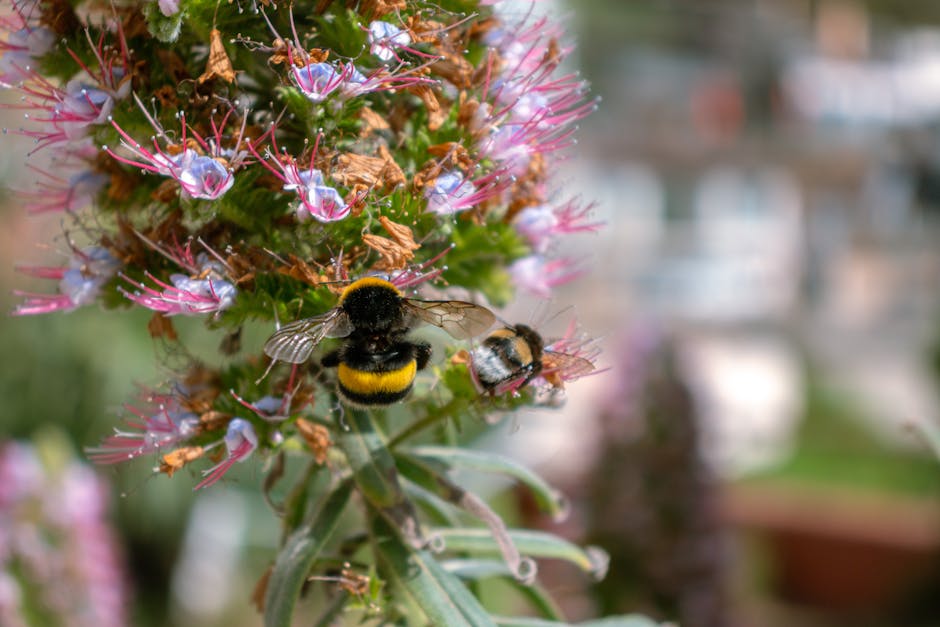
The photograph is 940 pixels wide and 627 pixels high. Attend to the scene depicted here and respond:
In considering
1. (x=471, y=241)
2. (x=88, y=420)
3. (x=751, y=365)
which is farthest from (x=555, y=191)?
(x=751, y=365)

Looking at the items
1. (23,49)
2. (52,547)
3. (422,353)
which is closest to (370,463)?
(422,353)

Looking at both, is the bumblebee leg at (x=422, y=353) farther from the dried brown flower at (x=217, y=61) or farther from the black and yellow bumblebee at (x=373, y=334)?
the dried brown flower at (x=217, y=61)

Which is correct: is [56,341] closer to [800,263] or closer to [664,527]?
[664,527]

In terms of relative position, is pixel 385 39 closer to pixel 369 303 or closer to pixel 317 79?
pixel 317 79

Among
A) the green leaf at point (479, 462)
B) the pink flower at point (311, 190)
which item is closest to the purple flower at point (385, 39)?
the pink flower at point (311, 190)

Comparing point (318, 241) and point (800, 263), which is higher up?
point (800, 263)

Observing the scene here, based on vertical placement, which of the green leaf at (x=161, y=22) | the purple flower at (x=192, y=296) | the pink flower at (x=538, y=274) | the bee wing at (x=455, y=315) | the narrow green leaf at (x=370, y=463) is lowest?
the narrow green leaf at (x=370, y=463)

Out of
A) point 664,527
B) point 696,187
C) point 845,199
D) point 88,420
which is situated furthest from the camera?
point 845,199
